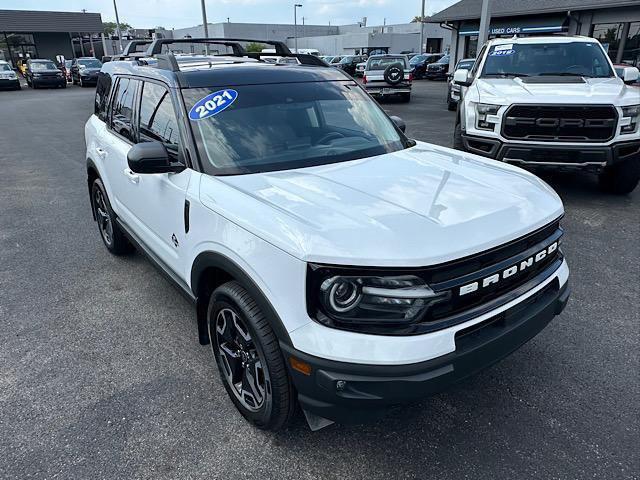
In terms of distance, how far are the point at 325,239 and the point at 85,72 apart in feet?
104

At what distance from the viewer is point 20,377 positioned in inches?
118

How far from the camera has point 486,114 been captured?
6.03 metres

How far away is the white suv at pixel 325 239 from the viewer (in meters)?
1.90

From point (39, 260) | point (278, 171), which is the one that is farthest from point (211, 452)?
point (39, 260)

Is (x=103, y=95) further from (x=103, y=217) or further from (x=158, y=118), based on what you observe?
(x=158, y=118)

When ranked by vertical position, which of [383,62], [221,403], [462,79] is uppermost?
[462,79]

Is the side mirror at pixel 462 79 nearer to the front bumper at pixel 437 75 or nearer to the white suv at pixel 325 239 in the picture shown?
the white suv at pixel 325 239

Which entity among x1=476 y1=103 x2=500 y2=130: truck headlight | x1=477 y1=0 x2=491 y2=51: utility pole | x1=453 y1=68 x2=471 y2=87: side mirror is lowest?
x1=476 y1=103 x2=500 y2=130: truck headlight

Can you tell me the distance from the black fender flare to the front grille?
15.1 feet

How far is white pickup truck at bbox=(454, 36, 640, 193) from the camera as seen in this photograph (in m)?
5.65

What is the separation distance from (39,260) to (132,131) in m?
2.02

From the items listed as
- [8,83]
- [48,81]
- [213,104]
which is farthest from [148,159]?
[8,83]

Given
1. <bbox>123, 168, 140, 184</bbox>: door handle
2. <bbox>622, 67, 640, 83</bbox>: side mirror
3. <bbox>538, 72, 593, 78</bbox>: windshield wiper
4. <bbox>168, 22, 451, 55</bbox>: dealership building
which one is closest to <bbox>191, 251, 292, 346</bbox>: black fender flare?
<bbox>123, 168, 140, 184</bbox>: door handle

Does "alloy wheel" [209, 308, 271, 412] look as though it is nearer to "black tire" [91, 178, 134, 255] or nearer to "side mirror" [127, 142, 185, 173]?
"side mirror" [127, 142, 185, 173]
